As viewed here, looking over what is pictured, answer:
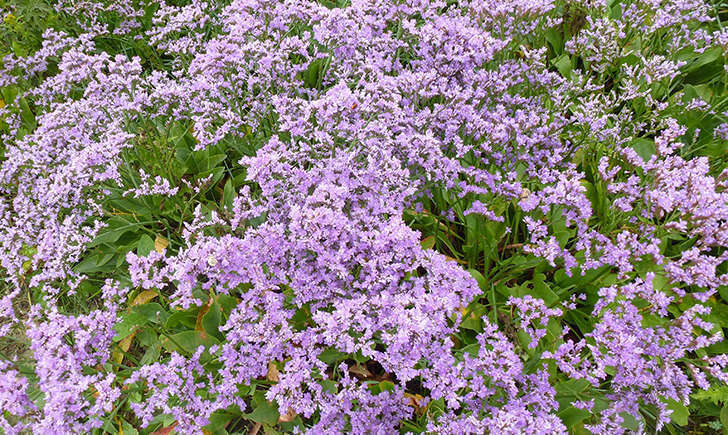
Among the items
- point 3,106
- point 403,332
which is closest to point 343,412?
point 403,332

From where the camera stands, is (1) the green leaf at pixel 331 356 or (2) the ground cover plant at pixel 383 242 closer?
(2) the ground cover plant at pixel 383 242

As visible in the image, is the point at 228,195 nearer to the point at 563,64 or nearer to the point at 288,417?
the point at 288,417

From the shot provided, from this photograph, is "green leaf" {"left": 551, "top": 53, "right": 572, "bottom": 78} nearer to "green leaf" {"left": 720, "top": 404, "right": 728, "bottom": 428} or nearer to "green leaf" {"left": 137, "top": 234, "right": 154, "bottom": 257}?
"green leaf" {"left": 720, "top": 404, "right": 728, "bottom": 428}

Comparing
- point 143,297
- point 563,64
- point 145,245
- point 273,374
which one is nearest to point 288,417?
point 273,374

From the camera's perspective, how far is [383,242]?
2572 mm

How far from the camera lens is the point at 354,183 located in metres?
2.78

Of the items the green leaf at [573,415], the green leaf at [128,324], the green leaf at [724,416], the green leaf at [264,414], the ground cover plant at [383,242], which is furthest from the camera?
the green leaf at [128,324]

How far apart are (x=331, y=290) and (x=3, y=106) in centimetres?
499

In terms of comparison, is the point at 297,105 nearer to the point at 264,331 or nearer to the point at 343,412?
the point at 264,331

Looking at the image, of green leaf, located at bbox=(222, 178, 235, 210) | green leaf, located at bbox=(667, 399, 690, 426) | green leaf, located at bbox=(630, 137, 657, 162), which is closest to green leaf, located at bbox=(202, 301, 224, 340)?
green leaf, located at bbox=(222, 178, 235, 210)

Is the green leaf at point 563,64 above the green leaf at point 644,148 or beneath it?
above

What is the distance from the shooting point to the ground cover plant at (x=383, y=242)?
252 cm

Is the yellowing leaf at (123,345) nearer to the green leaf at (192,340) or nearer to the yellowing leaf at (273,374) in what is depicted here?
the green leaf at (192,340)

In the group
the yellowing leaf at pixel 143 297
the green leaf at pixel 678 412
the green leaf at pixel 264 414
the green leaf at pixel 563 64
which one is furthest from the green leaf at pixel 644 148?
the yellowing leaf at pixel 143 297
